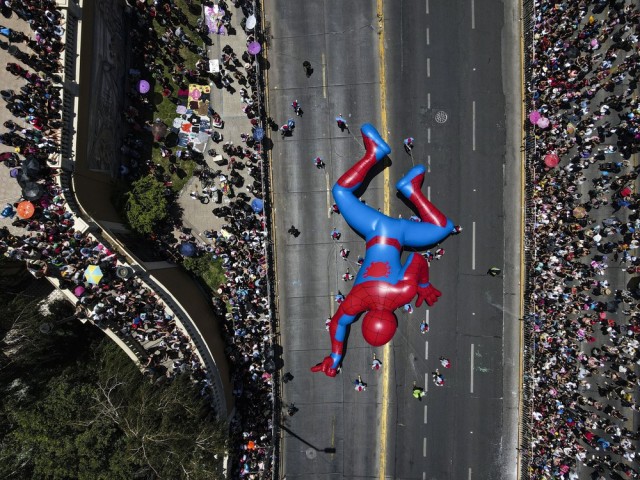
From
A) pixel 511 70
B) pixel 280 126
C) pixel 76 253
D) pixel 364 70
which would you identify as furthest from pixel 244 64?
pixel 511 70

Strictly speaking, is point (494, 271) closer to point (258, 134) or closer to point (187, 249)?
point (258, 134)

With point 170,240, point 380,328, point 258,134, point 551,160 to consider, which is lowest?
point 380,328

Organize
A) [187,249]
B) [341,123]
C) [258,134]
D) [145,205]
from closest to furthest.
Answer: [145,205] < [258,134] < [187,249] < [341,123]

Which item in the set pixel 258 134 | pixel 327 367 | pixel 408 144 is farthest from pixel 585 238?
pixel 258 134

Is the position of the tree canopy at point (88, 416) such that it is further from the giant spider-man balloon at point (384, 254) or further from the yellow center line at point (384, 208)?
the yellow center line at point (384, 208)

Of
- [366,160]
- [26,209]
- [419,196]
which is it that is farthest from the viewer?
[419,196]

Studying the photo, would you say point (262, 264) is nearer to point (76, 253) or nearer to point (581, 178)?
point (76, 253)
